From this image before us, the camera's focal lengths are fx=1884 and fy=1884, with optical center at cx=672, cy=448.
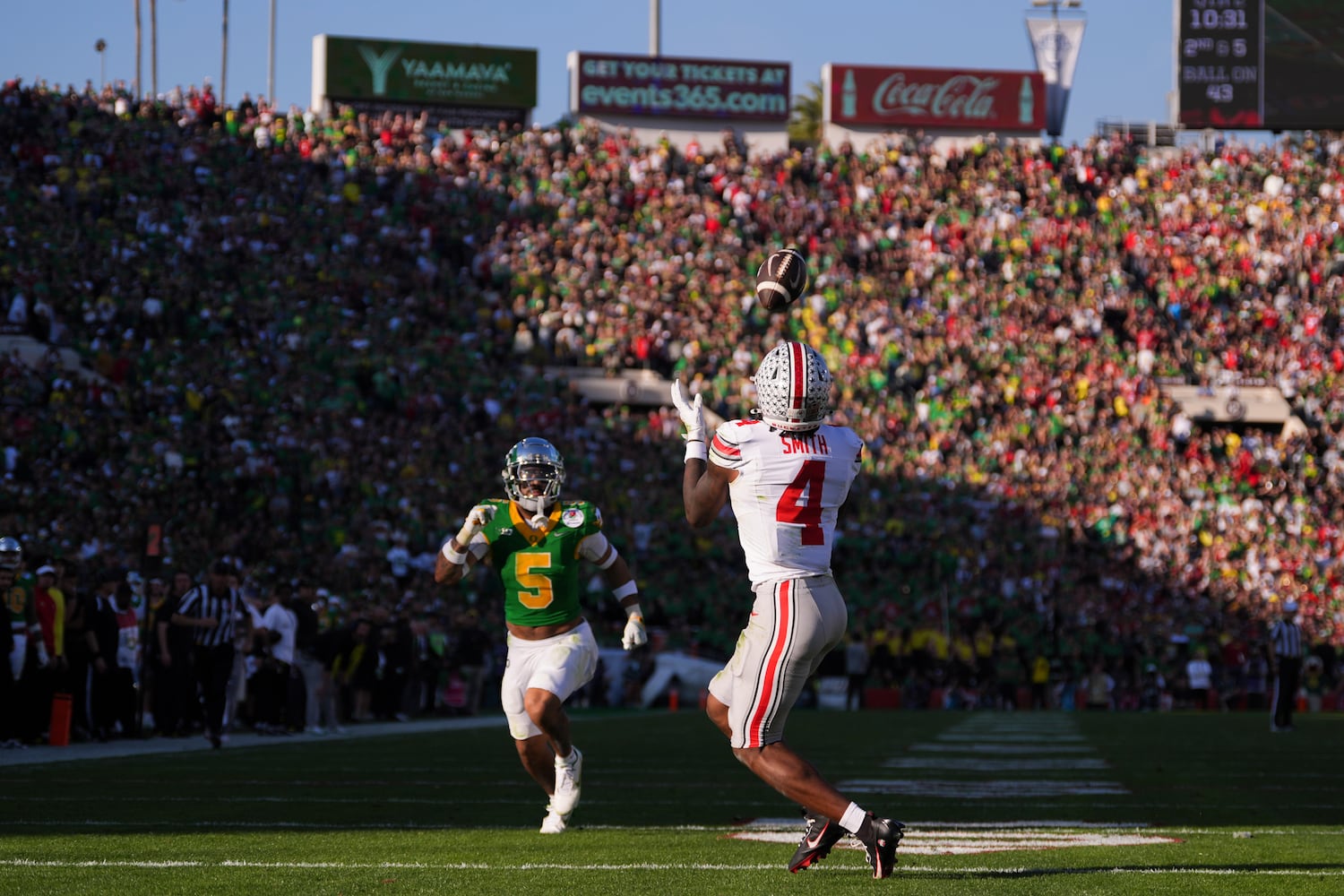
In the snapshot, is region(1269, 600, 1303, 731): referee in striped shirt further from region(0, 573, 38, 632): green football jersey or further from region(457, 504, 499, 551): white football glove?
region(457, 504, 499, 551): white football glove

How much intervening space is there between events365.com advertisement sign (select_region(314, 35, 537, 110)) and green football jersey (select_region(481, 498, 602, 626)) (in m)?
37.7

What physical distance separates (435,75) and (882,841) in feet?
136

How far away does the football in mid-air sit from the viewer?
7.35 m

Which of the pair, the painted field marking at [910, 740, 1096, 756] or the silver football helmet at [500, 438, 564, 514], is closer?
the silver football helmet at [500, 438, 564, 514]

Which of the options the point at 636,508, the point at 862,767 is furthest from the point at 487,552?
the point at 636,508

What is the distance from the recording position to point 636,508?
32.4 m

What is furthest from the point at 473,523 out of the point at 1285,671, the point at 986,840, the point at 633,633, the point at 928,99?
the point at 928,99

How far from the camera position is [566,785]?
9.23 m

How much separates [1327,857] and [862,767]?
264 inches

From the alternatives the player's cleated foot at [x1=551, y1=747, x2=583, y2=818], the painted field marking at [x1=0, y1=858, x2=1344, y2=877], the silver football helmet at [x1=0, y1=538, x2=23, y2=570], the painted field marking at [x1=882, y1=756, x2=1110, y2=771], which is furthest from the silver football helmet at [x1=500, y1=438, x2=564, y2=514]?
the silver football helmet at [x1=0, y1=538, x2=23, y2=570]

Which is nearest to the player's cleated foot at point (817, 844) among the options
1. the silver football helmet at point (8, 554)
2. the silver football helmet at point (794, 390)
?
the silver football helmet at point (794, 390)

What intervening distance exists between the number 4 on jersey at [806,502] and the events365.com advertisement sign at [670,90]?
3981 cm

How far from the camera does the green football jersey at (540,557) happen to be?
9.56 m

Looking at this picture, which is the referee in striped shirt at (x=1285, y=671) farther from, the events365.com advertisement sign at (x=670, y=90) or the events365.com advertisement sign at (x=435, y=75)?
the events365.com advertisement sign at (x=435, y=75)
